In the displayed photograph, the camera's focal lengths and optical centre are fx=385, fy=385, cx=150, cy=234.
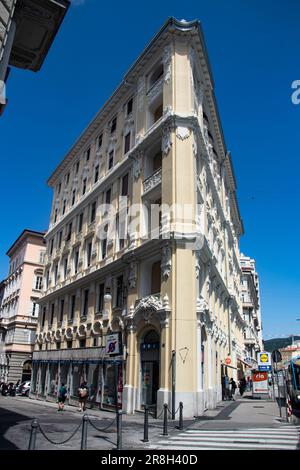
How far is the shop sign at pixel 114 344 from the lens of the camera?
9.91 metres

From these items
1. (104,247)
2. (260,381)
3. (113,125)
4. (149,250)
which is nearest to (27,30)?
(149,250)

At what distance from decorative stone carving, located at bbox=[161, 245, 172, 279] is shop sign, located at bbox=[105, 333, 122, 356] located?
9775 mm

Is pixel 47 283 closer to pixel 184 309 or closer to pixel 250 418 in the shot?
pixel 184 309

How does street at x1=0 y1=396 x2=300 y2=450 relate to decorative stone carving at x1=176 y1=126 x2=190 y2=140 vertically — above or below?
below

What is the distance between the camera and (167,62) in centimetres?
→ 2462

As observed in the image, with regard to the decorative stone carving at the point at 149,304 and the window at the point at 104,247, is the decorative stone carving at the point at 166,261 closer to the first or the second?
the decorative stone carving at the point at 149,304

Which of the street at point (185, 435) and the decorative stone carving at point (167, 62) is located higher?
the decorative stone carving at point (167, 62)

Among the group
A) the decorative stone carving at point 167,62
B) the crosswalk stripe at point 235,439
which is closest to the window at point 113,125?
the decorative stone carving at point 167,62

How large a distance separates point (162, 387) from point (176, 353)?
1.73 metres

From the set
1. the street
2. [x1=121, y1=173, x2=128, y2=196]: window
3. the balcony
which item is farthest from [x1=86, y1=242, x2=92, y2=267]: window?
the street

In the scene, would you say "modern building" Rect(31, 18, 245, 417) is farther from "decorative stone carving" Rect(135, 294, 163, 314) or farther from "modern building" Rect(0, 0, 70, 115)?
"modern building" Rect(0, 0, 70, 115)

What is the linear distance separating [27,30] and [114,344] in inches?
318

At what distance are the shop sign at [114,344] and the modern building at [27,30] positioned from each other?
19.9 ft

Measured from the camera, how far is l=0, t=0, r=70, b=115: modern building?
758 centimetres
